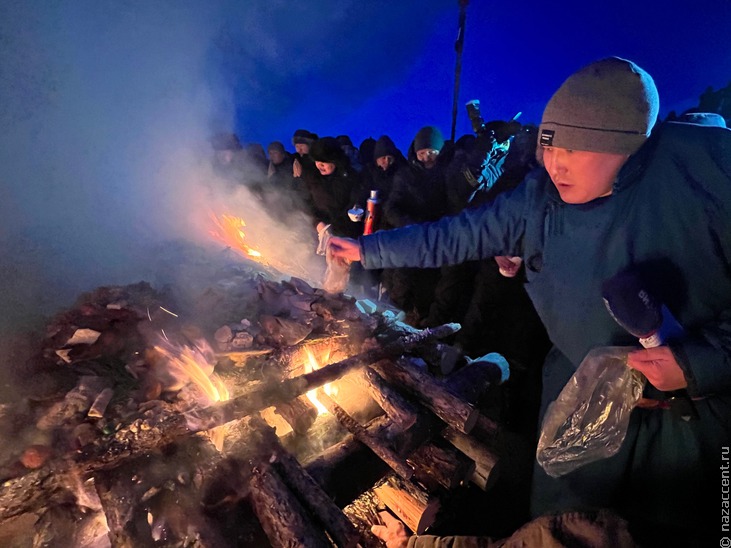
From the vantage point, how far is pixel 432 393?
2752mm

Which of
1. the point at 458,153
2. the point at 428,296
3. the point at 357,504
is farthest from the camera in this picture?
the point at 428,296

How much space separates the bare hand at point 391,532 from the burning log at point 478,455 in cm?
67

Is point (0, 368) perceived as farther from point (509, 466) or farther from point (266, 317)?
point (509, 466)

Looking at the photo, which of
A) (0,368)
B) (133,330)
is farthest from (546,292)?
(0,368)

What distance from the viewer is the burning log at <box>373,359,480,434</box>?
2.55 m

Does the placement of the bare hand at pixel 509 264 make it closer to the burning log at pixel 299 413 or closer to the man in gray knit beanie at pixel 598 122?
the man in gray knit beanie at pixel 598 122

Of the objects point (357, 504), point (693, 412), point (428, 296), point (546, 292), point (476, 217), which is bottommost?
point (357, 504)

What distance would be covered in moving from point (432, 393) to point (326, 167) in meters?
5.61

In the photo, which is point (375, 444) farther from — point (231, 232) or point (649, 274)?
point (231, 232)

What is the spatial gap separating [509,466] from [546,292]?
2.81m

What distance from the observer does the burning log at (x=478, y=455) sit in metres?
2.57

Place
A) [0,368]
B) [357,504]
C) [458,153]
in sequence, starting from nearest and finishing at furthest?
1. [357,504]
2. [0,368]
3. [458,153]

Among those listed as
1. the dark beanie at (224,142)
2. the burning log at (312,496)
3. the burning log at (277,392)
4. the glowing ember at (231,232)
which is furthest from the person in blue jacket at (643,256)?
the dark beanie at (224,142)

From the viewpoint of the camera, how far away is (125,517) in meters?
1.81
